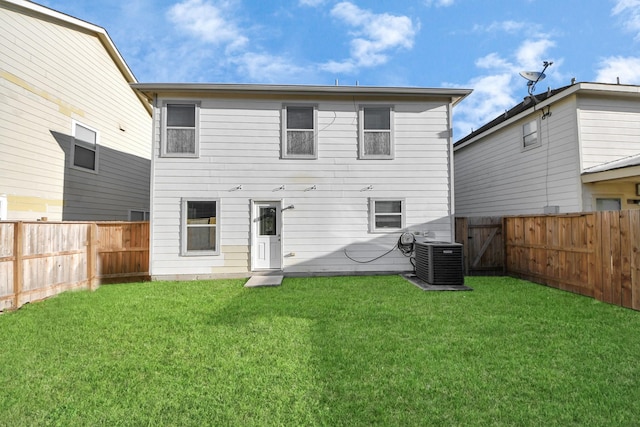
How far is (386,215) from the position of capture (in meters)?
8.38

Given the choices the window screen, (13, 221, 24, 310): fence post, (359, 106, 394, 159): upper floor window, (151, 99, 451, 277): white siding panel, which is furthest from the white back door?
A: (13, 221, 24, 310): fence post

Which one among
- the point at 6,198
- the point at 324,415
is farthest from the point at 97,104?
the point at 324,415

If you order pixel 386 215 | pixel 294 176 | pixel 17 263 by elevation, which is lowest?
pixel 17 263

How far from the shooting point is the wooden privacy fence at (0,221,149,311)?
5.19 m

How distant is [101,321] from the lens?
14.8ft

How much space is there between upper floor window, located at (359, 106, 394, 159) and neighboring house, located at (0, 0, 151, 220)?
848cm

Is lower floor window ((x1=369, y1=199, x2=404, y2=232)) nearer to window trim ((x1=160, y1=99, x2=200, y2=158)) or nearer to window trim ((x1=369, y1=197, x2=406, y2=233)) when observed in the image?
window trim ((x1=369, y1=197, x2=406, y2=233))

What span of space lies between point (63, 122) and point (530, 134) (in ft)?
47.0

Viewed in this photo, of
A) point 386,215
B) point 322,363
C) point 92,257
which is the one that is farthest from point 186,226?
point 322,363

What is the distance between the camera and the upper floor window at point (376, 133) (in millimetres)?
8453

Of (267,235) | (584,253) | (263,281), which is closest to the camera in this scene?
(584,253)

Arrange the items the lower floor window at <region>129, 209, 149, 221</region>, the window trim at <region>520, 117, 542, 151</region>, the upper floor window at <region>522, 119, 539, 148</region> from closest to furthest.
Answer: the window trim at <region>520, 117, 542, 151</region> < the upper floor window at <region>522, 119, 539, 148</region> < the lower floor window at <region>129, 209, 149, 221</region>

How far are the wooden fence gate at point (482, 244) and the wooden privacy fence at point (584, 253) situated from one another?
15.2 inches

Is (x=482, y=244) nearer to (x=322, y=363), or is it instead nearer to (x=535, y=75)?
(x=535, y=75)
